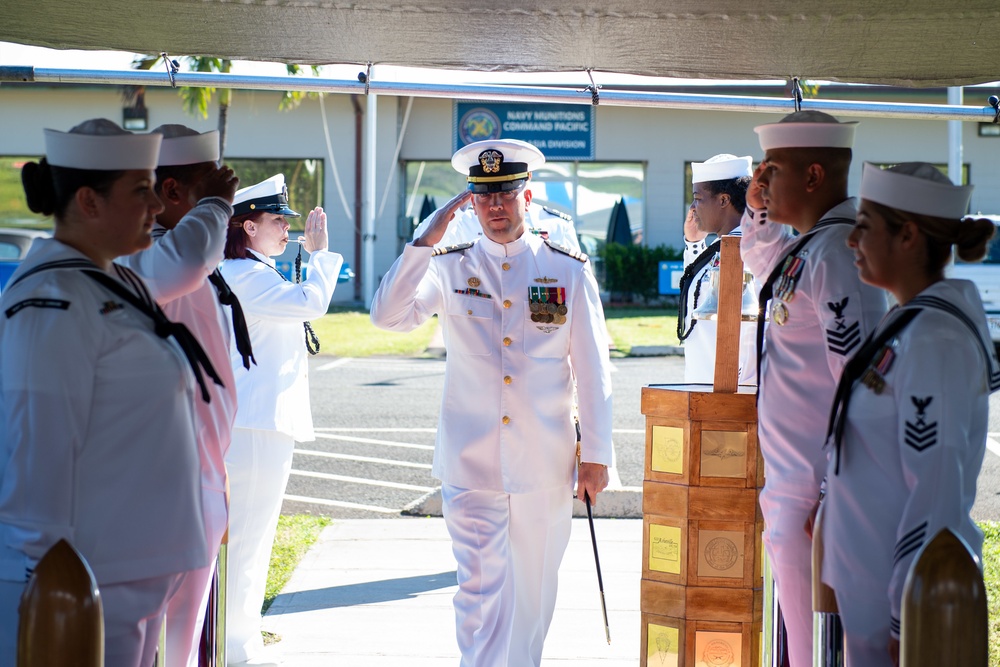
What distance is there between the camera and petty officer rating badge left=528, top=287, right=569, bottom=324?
4461 mm

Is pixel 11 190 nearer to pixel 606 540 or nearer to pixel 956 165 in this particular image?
pixel 956 165

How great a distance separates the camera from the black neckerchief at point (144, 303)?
8.61ft

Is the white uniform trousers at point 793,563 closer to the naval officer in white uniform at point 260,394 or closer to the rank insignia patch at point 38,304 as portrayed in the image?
the rank insignia patch at point 38,304

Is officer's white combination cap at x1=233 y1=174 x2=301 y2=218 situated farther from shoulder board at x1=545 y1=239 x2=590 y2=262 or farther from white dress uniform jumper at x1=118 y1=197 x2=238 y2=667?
white dress uniform jumper at x1=118 y1=197 x2=238 y2=667

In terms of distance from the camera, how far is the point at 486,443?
441 centimetres

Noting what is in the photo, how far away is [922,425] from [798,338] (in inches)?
33.8

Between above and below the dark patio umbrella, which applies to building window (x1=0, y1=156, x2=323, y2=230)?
above

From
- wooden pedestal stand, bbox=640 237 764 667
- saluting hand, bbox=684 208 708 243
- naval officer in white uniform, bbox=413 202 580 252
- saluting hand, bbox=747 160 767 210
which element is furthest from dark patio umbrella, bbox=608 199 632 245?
saluting hand, bbox=747 160 767 210

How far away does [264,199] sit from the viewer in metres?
5.20

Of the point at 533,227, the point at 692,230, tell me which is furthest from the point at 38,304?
the point at 533,227

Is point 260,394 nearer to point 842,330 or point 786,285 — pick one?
point 786,285

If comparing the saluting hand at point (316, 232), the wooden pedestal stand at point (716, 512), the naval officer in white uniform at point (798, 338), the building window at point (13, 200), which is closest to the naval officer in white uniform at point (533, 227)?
the saluting hand at point (316, 232)

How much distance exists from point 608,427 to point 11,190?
86.3ft

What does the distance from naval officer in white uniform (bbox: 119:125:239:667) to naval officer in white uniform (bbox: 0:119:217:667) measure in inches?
7.4
